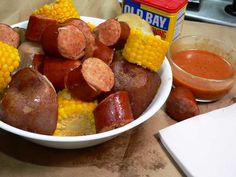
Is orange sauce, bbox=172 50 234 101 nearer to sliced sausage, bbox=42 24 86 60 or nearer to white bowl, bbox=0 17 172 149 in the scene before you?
white bowl, bbox=0 17 172 149

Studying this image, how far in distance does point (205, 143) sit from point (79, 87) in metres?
0.31

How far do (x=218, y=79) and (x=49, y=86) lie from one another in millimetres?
485

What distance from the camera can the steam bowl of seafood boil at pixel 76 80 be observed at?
2.25 feet

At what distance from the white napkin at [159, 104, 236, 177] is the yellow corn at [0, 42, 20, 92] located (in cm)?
35

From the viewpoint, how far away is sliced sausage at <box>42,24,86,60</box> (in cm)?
75

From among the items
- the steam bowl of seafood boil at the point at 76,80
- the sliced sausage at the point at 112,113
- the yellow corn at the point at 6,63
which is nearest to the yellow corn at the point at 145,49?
the steam bowl of seafood boil at the point at 76,80

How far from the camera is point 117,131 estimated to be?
2.25 feet

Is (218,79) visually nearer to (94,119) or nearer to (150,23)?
(150,23)

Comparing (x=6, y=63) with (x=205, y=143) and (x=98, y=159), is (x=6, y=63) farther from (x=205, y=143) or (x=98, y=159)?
(x=205, y=143)

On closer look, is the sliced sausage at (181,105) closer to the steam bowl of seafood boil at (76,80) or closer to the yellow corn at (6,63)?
the steam bowl of seafood boil at (76,80)

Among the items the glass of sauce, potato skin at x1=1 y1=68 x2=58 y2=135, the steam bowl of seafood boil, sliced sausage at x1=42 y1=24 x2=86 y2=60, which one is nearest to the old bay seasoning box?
the glass of sauce

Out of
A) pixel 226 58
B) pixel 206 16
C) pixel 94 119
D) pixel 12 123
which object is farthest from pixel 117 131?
pixel 206 16

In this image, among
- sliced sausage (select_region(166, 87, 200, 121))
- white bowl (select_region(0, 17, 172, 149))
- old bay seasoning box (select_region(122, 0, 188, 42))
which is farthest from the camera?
old bay seasoning box (select_region(122, 0, 188, 42))

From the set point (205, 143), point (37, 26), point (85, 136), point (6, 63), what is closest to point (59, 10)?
point (37, 26)
